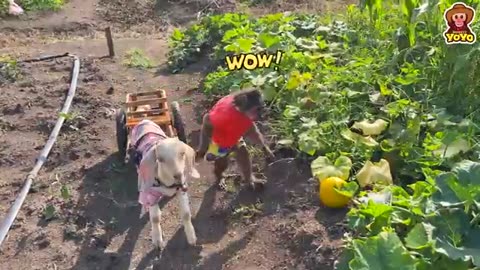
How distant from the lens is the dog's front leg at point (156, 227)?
4922 mm

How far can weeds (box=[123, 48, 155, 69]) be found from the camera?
8.61 meters

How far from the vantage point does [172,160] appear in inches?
179

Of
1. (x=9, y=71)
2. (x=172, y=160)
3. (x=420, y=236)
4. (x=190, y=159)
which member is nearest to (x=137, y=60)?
(x=9, y=71)

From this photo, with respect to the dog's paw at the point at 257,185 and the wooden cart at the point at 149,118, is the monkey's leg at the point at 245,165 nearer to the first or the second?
the dog's paw at the point at 257,185

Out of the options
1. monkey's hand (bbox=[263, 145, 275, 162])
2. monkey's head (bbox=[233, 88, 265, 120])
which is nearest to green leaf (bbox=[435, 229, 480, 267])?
monkey's head (bbox=[233, 88, 265, 120])

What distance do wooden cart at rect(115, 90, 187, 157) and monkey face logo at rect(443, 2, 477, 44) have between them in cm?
237

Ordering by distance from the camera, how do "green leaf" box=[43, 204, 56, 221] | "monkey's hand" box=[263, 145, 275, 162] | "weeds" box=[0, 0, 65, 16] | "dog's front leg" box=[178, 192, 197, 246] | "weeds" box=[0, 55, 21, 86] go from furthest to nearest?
"weeds" box=[0, 0, 65, 16] < "weeds" box=[0, 55, 21, 86] < "monkey's hand" box=[263, 145, 275, 162] < "green leaf" box=[43, 204, 56, 221] < "dog's front leg" box=[178, 192, 197, 246]

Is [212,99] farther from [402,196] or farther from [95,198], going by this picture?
[402,196]

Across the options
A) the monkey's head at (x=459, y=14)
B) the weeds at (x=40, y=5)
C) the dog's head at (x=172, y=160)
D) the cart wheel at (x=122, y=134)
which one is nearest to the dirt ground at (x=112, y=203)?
the cart wheel at (x=122, y=134)

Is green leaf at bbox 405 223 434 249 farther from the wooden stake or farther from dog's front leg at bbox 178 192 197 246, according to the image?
the wooden stake

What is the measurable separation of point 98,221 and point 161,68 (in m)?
3.49

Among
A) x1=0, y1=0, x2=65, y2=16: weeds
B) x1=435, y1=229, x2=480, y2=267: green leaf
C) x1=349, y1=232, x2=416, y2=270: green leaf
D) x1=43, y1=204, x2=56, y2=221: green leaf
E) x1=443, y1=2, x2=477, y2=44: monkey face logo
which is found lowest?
x1=43, y1=204, x2=56, y2=221: green leaf

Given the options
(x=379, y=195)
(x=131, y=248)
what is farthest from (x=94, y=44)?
(x=379, y=195)

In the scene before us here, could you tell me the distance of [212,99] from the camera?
23.5ft
